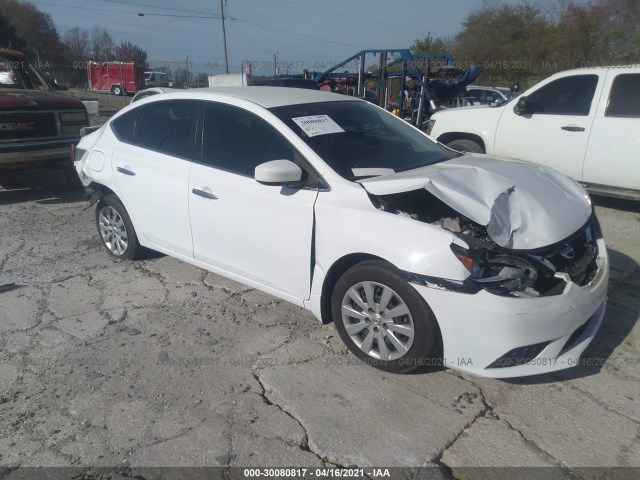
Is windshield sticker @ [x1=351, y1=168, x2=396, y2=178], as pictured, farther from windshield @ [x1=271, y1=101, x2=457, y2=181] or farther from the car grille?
the car grille

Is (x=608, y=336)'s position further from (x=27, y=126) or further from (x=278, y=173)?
(x=27, y=126)

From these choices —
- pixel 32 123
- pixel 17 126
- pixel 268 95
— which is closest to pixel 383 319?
pixel 268 95

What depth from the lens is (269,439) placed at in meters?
2.62

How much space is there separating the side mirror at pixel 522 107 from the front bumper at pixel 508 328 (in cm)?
455

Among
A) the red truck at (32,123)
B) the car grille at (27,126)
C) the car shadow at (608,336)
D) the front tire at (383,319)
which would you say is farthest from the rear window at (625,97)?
the car grille at (27,126)

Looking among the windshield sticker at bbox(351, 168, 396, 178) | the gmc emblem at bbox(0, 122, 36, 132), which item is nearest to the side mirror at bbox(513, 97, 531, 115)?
the windshield sticker at bbox(351, 168, 396, 178)

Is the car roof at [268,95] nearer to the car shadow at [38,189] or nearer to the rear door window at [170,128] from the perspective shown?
the rear door window at [170,128]

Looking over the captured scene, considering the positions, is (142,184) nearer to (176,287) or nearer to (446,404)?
(176,287)

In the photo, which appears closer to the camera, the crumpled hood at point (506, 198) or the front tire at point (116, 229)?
the crumpled hood at point (506, 198)

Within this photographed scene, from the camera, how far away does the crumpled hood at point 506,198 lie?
2895 millimetres

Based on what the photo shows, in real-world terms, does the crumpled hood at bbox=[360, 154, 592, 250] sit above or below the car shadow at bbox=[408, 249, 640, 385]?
above

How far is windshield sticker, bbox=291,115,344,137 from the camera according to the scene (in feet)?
11.5

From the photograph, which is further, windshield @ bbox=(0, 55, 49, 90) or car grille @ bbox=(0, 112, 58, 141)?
windshield @ bbox=(0, 55, 49, 90)

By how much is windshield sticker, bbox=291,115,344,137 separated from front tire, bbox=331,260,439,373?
109cm
